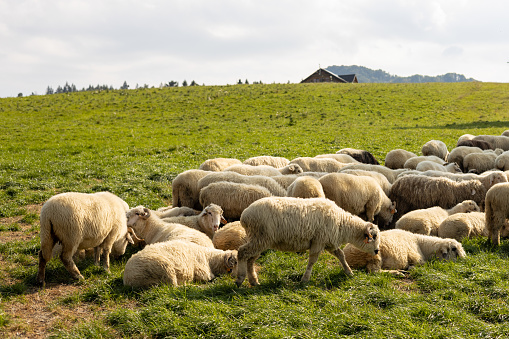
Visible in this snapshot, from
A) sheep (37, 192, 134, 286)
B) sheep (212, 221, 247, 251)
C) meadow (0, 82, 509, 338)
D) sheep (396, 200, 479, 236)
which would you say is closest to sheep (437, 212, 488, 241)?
sheep (396, 200, 479, 236)

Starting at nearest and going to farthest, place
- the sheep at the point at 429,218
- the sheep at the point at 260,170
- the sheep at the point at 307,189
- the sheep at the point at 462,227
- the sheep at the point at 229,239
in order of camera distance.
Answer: the sheep at the point at 229,239 < the sheep at the point at 462,227 < the sheep at the point at 429,218 < the sheep at the point at 307,189 < the sheep at the point at 260,170

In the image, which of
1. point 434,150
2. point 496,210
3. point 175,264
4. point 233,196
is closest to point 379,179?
point 496,210

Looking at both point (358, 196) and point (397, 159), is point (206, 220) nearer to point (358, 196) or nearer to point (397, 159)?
point (358, 196)

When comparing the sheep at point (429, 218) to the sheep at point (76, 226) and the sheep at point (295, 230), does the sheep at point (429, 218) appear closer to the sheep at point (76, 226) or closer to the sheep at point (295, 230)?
the sheep at point (295, 230)

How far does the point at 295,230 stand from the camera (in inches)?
265

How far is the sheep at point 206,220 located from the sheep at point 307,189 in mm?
1946

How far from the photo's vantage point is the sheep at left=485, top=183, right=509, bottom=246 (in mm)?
8586

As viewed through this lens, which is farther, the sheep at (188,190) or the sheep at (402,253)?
the sheep at (188,190)

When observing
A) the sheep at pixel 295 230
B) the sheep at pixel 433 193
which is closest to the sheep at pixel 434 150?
the sheep at pixel 433 193

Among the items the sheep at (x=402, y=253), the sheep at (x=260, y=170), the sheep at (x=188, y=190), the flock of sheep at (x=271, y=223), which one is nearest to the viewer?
the flock of sheep at (x=271, y=223)

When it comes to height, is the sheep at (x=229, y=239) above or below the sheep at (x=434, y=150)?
below

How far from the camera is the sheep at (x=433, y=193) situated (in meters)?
11.1

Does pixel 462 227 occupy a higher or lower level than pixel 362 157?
lower

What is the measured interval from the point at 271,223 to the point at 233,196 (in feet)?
11.5
